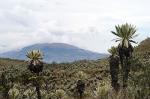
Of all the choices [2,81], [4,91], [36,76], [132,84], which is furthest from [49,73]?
[132,84]

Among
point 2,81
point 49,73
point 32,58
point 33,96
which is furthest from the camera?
point 49,73

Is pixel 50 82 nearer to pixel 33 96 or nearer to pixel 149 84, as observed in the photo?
pixel 33 96

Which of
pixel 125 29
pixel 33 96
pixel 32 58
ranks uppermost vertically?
pixel 125 29

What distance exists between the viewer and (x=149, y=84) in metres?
41.8

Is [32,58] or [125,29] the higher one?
[125,29]

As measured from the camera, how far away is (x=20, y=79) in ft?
397

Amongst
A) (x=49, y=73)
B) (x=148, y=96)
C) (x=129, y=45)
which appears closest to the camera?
(x=148, y=96)

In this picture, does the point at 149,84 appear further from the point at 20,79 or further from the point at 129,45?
the point at 20,79

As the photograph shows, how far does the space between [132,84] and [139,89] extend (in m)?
4.53

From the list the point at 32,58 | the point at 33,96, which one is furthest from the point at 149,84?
the point at 33,96

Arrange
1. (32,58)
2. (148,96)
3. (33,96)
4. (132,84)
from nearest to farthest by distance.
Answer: (148,96)
(132,84)
(32,58)
(33,96)

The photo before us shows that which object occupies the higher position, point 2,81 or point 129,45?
point 129,45

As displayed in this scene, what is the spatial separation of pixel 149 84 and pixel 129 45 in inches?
550

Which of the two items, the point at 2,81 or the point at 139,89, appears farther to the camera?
the point at 2,81
